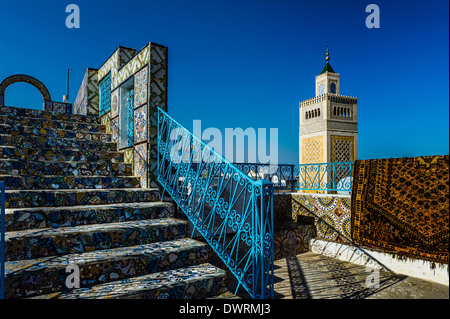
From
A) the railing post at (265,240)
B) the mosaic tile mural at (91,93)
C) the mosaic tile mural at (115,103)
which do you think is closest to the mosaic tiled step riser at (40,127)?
the mosaic tile mural at (115,103)

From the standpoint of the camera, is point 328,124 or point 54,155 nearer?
point 54,155

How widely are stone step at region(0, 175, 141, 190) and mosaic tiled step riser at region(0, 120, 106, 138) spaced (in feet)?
4.66

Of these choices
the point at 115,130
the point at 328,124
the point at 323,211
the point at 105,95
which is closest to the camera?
the point at 115,130

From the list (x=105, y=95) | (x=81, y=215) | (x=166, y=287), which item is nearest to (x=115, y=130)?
(x=105, y=95)

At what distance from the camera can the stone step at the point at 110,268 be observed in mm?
2273

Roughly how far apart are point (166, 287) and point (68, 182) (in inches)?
94.7

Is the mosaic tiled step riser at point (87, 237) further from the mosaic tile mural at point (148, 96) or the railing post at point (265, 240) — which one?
the railing post at point (265, 240)

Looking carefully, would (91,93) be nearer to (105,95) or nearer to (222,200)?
(105,95)

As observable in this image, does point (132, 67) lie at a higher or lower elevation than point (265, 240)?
higher

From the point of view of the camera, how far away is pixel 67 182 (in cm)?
388

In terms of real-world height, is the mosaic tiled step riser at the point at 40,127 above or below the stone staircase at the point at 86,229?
above

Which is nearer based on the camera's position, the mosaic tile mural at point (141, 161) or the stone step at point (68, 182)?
the stone step at point (68, 182)

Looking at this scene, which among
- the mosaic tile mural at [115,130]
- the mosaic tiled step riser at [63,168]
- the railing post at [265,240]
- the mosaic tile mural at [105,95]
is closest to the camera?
the railing post at [265,240]

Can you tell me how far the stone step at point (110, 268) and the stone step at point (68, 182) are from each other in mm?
1405
